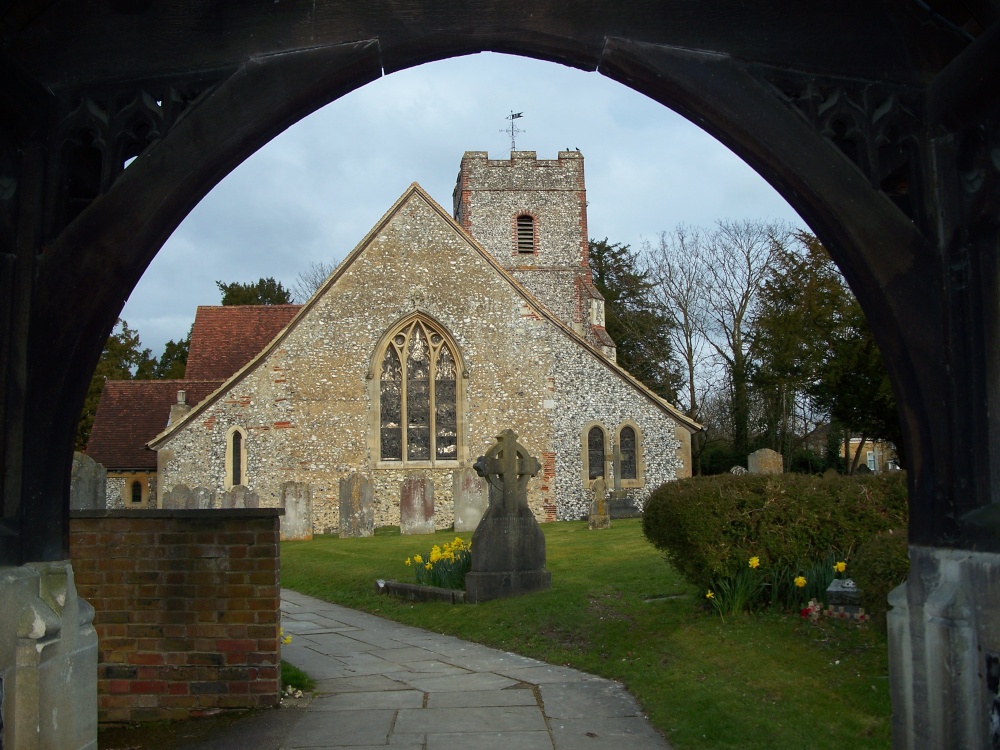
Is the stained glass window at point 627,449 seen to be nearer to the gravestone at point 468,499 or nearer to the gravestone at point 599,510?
the gravestone at point 599,510

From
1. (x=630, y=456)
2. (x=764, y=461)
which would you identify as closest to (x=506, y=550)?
(x=764, y=461)

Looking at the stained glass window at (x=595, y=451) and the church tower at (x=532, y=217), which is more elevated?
the church tower at (x=532, y=217)

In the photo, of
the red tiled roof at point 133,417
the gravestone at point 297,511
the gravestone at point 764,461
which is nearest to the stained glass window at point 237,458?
the gravestone at point 297,511

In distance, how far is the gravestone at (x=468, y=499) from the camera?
18141 mm

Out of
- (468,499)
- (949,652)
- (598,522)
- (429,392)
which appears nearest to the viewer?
(949,652)

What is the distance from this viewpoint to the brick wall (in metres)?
6.03

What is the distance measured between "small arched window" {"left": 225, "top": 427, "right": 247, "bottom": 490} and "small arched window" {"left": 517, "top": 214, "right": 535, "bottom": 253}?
733 inches

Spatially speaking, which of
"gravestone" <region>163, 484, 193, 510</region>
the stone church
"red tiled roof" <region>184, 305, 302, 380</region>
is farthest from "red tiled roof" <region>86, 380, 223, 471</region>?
"gravestone" <region>163, 484, 193, 510</region>

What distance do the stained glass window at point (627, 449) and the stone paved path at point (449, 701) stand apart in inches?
645

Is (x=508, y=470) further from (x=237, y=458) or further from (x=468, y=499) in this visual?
(x=237, y=458)

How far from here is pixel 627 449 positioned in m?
25.3

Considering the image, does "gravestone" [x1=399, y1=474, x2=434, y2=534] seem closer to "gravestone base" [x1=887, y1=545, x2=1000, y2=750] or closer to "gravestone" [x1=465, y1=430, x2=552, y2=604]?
"gravestone" [x1=465, y1=430, x2=552, y2=604]

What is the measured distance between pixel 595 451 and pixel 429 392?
15.5 feet

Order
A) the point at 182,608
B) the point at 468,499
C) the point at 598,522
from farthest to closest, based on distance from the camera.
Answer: the point at 598,522
the point at 468,499
the point at 182,608
